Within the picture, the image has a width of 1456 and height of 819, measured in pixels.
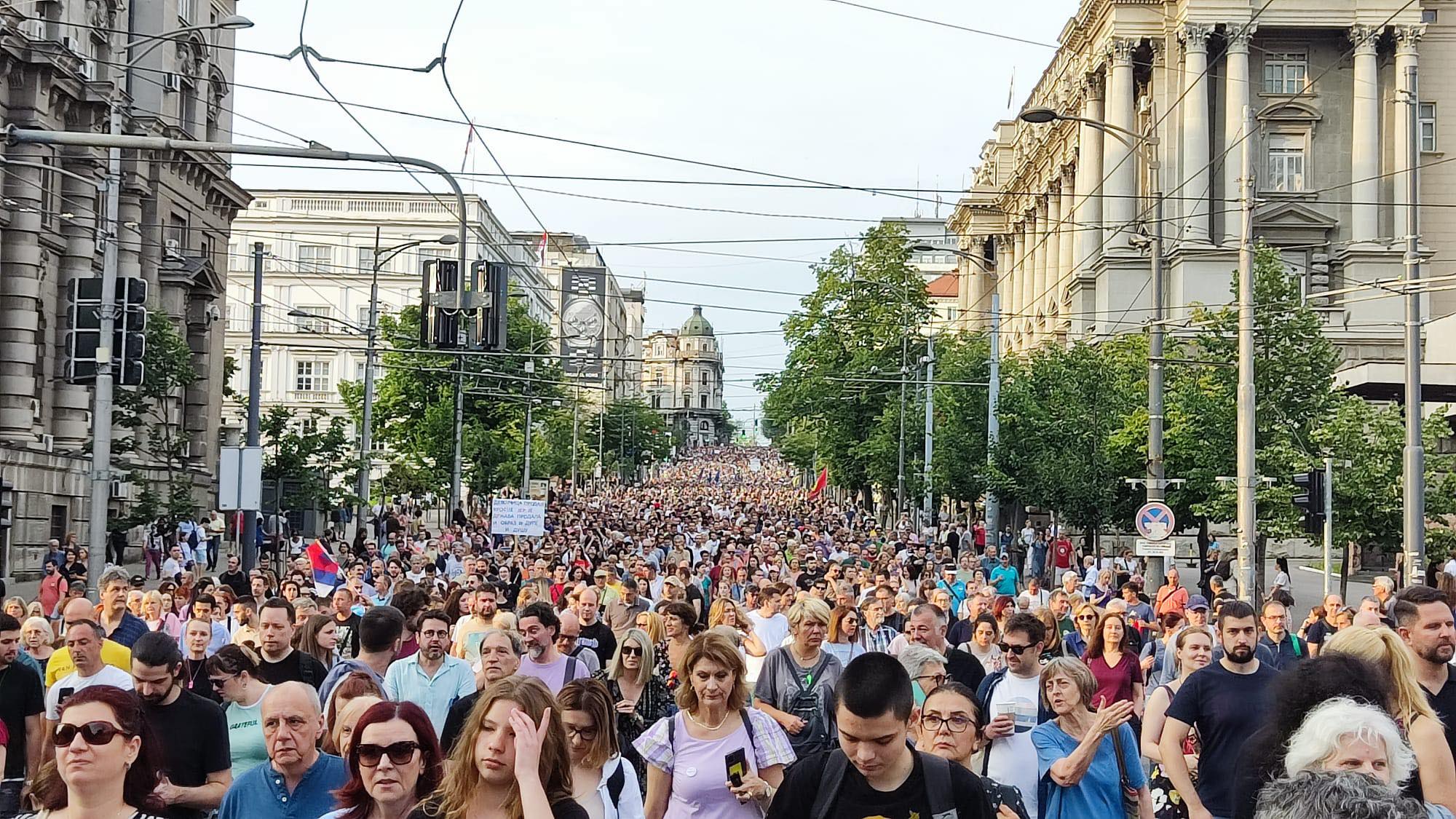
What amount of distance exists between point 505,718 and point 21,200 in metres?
39.5

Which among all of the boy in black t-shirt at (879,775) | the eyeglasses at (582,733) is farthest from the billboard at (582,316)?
the boy in black t-shirt at (879,775)

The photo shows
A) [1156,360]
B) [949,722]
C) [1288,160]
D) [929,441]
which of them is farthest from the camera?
[1288,160]

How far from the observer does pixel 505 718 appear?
549 centimetres

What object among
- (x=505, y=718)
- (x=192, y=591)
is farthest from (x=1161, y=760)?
(x=192, y=591)

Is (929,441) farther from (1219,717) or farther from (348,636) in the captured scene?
(1219,717)

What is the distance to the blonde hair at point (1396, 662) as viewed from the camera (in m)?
6.90

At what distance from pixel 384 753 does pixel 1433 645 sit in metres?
4.55

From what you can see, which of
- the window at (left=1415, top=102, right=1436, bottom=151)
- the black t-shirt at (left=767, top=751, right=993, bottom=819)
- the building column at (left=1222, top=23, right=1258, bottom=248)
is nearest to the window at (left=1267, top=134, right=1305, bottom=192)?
the building column at (left=1222, top=23, right=1258, bottom=248)

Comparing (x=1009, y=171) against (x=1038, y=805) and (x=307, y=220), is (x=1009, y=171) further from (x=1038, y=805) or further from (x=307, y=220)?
(x=1038, y=805)

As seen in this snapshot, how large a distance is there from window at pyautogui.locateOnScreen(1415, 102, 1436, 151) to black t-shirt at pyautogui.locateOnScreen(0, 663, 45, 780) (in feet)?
215

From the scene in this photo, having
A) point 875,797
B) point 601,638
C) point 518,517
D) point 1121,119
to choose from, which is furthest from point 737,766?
point 1121,119

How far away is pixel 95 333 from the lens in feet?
73.5

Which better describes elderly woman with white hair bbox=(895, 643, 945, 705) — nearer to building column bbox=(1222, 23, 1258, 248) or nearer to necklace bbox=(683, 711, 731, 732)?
necklace bbox=(683, 711, 731, 732)

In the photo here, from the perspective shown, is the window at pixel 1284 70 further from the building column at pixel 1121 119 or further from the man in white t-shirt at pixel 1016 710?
the man in white t-shirt at pixel 1016 710
